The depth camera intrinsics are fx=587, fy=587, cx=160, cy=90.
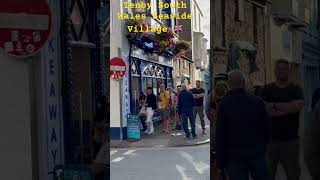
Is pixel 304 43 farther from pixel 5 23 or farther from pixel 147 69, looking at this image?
pixel 147 69

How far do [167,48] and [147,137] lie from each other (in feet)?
10.7

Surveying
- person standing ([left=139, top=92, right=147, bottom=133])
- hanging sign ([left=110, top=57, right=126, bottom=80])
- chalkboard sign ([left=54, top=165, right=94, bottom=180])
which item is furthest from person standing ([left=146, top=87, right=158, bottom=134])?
chalkboard sign ([left=54, top=165, right=94, bottom=180])

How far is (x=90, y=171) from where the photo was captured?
5.38m

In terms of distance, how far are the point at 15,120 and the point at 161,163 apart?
21.7 feet

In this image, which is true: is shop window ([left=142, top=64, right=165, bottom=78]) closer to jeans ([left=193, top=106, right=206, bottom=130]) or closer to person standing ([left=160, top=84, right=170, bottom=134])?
person standing ([left=160, top=84, right=170, bottom=134])

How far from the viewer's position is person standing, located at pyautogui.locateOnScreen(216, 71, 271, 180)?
6.05 meters

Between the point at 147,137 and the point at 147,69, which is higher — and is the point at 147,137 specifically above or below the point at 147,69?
below

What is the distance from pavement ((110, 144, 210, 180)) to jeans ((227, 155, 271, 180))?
3590 mm

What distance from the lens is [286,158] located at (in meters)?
6.27

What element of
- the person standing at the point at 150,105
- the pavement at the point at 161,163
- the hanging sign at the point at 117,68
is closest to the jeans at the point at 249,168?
the pavement at the point at 161,163

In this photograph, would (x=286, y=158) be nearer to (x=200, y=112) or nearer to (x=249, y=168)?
(x=249, y=168)

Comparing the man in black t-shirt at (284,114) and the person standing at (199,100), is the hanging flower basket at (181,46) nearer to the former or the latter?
the person standing at (199,100)

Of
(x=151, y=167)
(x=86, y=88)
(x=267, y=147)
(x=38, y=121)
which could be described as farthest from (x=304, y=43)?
(x=151, y=167)

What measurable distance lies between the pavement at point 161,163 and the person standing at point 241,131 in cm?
367
